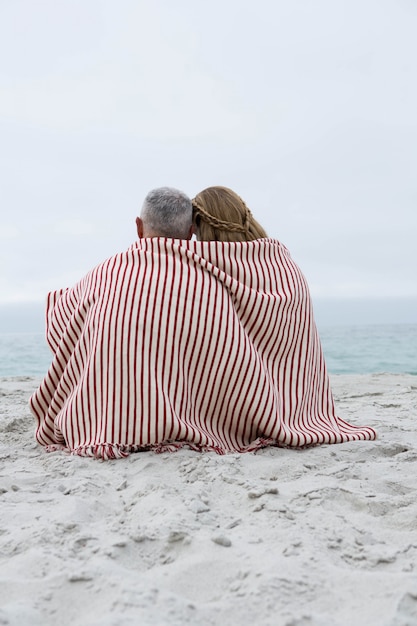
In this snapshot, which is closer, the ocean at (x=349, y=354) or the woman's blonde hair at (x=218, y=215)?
the woman's blonde hair at (x=218, y=215)

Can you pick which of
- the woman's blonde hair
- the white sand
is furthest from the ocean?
the white sand

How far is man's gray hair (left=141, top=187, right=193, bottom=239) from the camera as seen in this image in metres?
2.60

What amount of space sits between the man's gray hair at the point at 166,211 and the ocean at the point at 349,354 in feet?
23.6

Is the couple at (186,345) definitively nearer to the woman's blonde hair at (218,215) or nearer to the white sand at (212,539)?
the woman's blonde hair at (218,215)

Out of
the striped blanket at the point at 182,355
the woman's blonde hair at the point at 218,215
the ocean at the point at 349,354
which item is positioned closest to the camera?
the striped blanket at the point at 182,355

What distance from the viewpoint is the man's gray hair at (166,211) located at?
2598 millimetres

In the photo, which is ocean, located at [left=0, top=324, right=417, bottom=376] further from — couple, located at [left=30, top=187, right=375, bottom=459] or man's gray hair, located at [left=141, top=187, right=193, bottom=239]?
man's gray hair, located at [left=141, top=187, right=193, bottom=239]

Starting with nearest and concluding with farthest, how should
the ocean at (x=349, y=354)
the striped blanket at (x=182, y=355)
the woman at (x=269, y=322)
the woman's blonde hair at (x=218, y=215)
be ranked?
the striped blanket at (x=182, y=355)
the woman at (x=269, y=322)
the woman's blonde hair at (x=218, y=215)
the ocean at (x=349, y=354)

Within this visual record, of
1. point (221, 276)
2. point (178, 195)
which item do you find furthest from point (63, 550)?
point (178, 195)

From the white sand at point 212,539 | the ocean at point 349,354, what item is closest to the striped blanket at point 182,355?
the white sand at point 212,539

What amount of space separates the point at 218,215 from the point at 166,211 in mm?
220

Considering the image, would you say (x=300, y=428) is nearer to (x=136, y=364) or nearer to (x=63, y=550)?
(x=136, y=364)

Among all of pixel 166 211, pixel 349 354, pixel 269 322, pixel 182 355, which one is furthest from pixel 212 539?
pixel 349 354

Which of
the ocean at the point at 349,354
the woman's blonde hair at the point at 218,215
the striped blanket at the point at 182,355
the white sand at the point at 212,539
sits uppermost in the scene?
the woman's blonde hair at the point at 218,215
